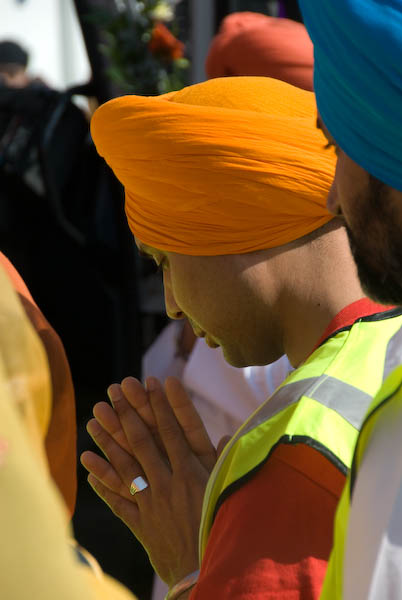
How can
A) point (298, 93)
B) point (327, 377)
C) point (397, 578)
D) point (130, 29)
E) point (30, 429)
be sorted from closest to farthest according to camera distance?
point (30, 429), point (397, 578), point (327, 377), point (298, 93), point (130, 29)

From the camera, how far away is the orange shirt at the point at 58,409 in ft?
3.89

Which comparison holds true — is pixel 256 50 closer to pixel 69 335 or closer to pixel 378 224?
pixel 378 224

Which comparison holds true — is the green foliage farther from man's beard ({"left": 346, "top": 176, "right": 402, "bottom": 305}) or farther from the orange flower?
man's beard ({"left": 346, "top": 176, "right": 402, "bottom": 305})

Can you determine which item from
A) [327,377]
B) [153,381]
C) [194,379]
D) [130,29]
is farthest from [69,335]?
[327,377]

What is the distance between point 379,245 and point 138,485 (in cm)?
72

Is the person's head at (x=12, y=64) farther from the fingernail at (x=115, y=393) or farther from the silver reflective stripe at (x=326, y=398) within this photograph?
the silver reflective stripe at (x=326, y=398)

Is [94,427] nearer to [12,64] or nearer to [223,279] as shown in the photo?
[223,279]

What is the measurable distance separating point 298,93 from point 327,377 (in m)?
0.68

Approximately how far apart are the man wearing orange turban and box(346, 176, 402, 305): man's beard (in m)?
0.26

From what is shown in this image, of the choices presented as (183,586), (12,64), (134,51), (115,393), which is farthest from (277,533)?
(12,64)

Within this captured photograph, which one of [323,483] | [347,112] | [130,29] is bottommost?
[130,29]

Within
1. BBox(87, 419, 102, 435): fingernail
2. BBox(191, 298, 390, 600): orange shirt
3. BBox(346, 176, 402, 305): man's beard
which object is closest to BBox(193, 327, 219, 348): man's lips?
BBox(87, 419, 102, 435): fingernail

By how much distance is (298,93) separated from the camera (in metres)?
1.75

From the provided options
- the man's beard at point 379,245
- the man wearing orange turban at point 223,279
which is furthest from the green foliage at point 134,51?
the man's beard at point 379,245
